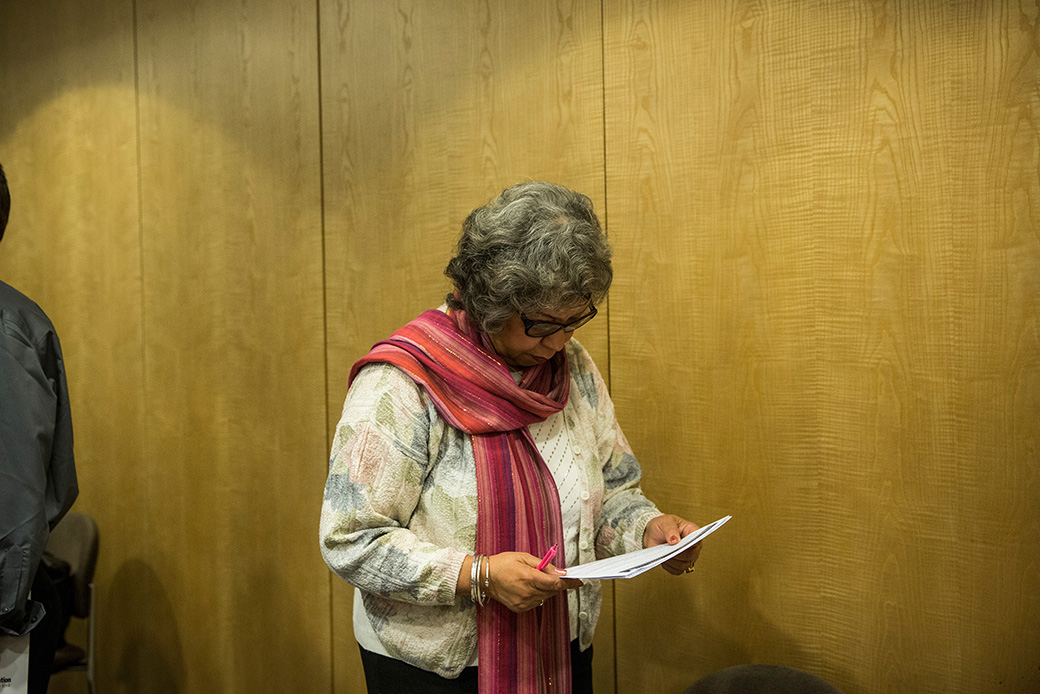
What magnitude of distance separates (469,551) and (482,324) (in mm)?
409

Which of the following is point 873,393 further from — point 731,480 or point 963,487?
point 731,480

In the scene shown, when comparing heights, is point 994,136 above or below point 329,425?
above

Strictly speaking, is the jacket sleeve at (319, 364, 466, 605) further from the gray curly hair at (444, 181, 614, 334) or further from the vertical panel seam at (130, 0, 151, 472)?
the vertical panel seam at (130, 0, 151, 472)

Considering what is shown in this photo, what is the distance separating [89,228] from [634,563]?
108 inches

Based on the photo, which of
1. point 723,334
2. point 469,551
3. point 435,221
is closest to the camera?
point 469,551

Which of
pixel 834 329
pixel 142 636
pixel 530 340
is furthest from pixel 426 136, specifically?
pixel 142 636

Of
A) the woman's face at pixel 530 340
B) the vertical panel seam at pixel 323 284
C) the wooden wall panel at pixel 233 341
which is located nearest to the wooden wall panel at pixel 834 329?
the woman's face at pixel 530 340

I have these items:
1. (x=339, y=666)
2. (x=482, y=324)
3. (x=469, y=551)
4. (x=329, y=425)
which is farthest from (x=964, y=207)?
(x=339, y=666)

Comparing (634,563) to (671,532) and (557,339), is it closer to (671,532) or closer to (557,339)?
(671,532)

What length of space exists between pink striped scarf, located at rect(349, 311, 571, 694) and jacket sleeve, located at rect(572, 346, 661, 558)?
165mm

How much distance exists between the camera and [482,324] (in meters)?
1.55

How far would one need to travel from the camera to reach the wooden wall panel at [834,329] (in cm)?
178

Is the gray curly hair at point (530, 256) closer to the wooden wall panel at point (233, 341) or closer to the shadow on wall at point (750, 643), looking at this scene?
the shadow on wall at point (750, 643)

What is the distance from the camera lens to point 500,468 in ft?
5.11
